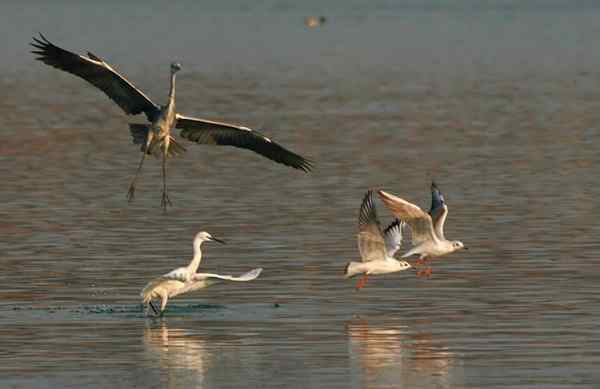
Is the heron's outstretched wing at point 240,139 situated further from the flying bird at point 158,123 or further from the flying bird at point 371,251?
the flying bird at point 371,251

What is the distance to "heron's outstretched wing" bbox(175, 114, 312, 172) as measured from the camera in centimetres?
2638

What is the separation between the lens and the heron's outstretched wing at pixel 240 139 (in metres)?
26.4

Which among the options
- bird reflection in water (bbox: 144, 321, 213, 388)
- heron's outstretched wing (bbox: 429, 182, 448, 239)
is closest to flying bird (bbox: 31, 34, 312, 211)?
heron's outstretched wing (bbox: 429, 182, 448, 239)

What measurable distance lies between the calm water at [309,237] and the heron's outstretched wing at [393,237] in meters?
0.58

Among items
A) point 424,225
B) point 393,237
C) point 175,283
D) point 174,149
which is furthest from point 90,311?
point 174,149

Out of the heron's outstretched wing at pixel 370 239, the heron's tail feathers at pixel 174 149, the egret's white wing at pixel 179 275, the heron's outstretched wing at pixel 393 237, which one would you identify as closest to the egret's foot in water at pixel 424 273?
the heron's outstretched wing at pixel 393 237

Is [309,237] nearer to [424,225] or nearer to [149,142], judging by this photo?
[149,142]

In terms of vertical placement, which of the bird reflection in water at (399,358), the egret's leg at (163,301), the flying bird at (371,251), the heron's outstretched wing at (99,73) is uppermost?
the heron's outstretched wing at (99,73)

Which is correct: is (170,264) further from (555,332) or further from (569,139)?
(569,139)

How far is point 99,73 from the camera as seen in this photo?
86.8ft

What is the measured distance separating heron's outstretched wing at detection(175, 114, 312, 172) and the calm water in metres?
1.33

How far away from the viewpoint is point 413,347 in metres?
20.1

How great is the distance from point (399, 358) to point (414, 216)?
4473 millimetres

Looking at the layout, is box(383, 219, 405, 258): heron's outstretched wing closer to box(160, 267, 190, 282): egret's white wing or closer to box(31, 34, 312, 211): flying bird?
box(31, 34, 312, 211): flying bird
